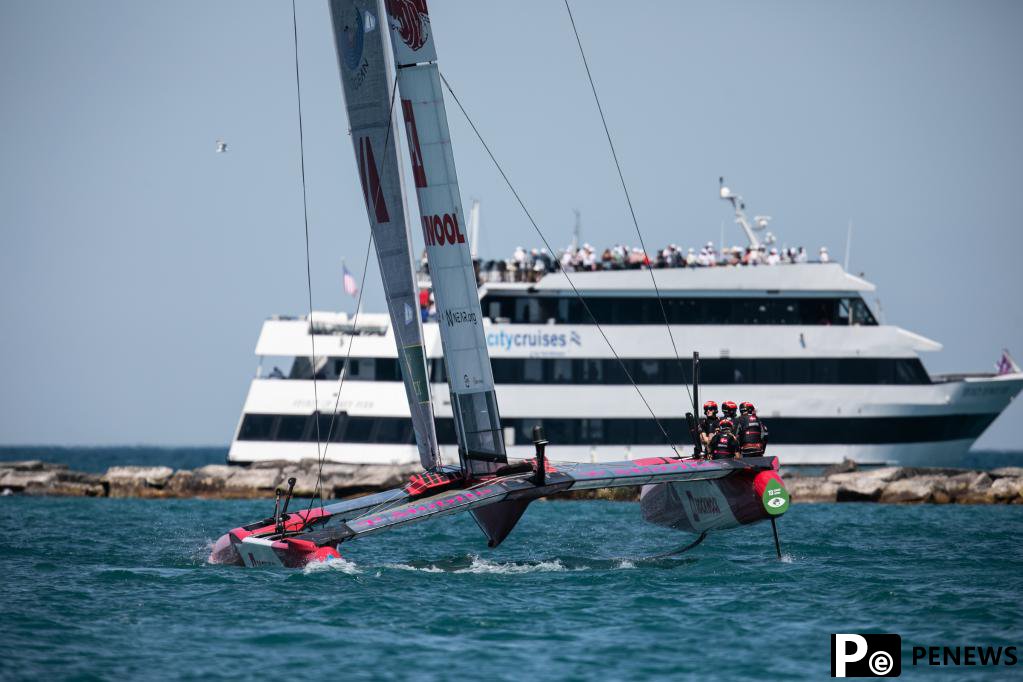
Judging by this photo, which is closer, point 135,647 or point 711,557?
point 135,647

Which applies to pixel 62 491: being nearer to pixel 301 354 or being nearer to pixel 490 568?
pixel 301 354

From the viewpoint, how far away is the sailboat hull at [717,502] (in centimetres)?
1788

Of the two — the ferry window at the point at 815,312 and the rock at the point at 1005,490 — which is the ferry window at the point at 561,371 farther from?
the rock at the point at 1005,490

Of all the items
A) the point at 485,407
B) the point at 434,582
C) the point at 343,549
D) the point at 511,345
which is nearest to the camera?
the point at 434,582

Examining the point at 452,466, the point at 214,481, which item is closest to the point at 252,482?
the point at 214,481

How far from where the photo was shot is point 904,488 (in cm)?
3459

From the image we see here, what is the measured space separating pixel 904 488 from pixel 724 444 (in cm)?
1721

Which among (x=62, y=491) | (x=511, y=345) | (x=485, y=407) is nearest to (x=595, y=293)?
(x=511, y=345)

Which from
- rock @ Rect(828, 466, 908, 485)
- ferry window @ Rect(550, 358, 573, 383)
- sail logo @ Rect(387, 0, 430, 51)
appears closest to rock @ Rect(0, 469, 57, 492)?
ferry window @ Rect(550, 358, 573, 383)

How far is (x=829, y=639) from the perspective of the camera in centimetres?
1279

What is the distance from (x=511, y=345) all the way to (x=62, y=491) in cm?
1341

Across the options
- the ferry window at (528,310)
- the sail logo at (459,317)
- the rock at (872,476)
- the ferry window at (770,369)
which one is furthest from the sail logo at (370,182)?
the ferry window at (770,369)

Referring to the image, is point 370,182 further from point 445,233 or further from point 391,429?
point 391,429

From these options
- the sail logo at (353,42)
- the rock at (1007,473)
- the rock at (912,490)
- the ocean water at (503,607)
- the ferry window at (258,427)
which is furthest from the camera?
the ferry window at (258,427)
